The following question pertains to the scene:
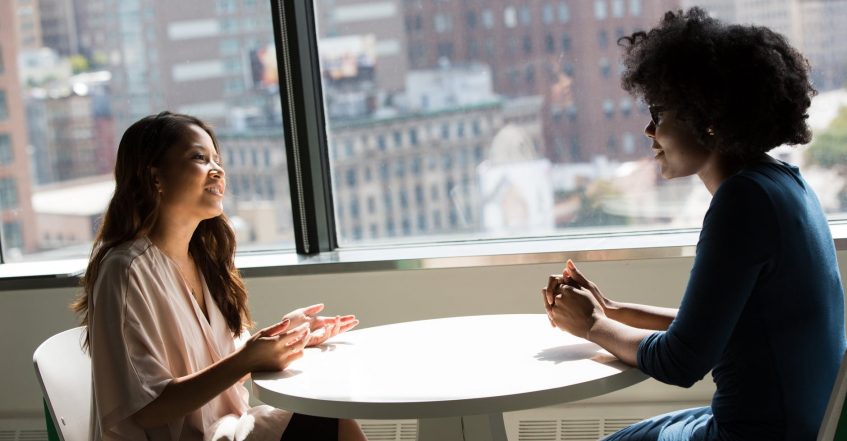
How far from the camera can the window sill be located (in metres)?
3.13

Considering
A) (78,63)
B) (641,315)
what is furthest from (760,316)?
(78,63)

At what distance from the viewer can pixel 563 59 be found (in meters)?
3.42

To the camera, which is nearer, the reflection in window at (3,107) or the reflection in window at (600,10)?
the reflection in window at (600,10)

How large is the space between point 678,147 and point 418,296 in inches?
62.1

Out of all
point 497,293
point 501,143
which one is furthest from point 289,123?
point 497,293

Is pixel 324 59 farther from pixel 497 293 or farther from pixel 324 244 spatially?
pixel 497 293

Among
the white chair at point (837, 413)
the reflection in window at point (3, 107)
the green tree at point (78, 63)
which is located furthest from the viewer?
the reflection in window at point (3, 107)

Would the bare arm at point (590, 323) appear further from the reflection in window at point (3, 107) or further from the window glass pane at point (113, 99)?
the reflection in window at point (3, 107)

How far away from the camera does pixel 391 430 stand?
3.44 m

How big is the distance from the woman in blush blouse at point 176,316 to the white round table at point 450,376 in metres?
0.12

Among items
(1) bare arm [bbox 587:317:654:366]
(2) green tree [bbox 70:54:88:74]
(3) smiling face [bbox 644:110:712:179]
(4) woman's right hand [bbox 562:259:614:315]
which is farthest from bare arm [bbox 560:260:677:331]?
(2) green tree [bbox 70:54:88:74]

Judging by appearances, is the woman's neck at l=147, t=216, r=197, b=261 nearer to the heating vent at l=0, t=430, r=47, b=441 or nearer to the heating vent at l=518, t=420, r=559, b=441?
the heating vent at l=518, t=420, r=559, b=441

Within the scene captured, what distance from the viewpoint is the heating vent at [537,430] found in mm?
3270

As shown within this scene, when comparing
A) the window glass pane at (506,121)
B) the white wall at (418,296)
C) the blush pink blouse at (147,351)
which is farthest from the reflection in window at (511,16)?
the blush pink blouse at (147,351)
